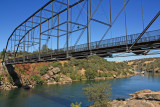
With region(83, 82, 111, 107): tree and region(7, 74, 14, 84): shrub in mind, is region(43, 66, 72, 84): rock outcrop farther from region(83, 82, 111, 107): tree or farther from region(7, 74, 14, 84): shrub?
region(83, 82, 111, 107): tree

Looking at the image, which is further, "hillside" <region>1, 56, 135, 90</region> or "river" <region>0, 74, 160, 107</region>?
"hillside" <region>1, 56, 135, 90</region>

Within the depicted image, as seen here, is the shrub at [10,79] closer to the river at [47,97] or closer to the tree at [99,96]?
the river at [47,97]

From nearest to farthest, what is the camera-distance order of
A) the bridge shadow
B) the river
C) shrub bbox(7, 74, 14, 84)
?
1. the river
2. shrub bbox(7, 74, 14, 84)
3. the bridge shadow

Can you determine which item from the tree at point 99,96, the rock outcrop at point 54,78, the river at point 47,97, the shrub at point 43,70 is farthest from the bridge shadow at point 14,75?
the tree at point 99,96

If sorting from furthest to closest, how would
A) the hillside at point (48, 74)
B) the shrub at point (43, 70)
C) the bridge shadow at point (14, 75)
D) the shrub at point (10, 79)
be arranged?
1. the shrub at point (43, 70)
2. the hillside at point (48, 74)
3. the bridge shadow at point (14, 75)
4. the shrub at point (10, 79)

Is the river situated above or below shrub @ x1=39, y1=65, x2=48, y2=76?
below

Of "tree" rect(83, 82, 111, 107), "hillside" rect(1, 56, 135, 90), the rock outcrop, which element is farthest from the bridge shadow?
"tree" rect(83, 82, 111, 107)

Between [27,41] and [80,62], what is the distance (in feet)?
216

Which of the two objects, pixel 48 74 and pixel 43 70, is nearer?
pixel 48 74

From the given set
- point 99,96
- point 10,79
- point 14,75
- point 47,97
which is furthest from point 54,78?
point 99,96

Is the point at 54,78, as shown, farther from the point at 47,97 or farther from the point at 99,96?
the point at 99,96

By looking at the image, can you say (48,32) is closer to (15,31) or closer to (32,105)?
(32,105)

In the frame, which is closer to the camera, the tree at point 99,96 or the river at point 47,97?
the tree at point 99,96

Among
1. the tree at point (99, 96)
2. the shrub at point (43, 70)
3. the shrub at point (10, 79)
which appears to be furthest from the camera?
the shrub at point (43, 70)
